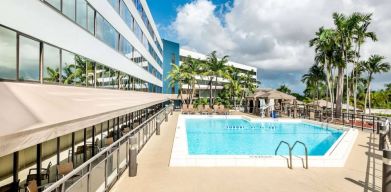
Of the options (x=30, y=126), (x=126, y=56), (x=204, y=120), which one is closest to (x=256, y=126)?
(x=204, y=120)

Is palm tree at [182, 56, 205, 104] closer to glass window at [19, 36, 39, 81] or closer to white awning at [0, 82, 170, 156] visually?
glass window at [19, 36, 39, 81]

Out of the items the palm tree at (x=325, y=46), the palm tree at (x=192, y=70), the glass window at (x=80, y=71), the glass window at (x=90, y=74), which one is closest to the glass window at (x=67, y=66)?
the glass window at (x=80, y=71)

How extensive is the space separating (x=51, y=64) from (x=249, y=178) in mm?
7850

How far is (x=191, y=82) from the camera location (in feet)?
170

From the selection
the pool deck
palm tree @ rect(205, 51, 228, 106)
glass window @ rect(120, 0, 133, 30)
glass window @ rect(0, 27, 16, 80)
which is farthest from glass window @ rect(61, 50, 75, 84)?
palm tree @ rect(205, 51, 228, 106)

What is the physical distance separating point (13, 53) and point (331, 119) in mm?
28683


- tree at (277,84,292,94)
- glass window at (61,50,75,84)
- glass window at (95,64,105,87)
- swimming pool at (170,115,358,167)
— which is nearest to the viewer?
glass window at (61,50,75,84)

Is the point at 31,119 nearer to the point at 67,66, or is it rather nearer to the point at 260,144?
the point at 67,66

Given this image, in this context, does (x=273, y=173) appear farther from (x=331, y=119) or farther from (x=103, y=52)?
(x=331, y=119)

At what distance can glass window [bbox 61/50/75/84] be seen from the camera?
417 inches

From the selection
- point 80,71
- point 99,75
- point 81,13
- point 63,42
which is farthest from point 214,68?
point 63,42

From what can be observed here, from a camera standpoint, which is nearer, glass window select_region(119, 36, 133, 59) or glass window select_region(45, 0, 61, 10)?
glass window select_region(45, 0, 61, 10)

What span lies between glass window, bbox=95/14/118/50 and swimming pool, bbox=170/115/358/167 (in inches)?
279

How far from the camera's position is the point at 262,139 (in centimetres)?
2145
